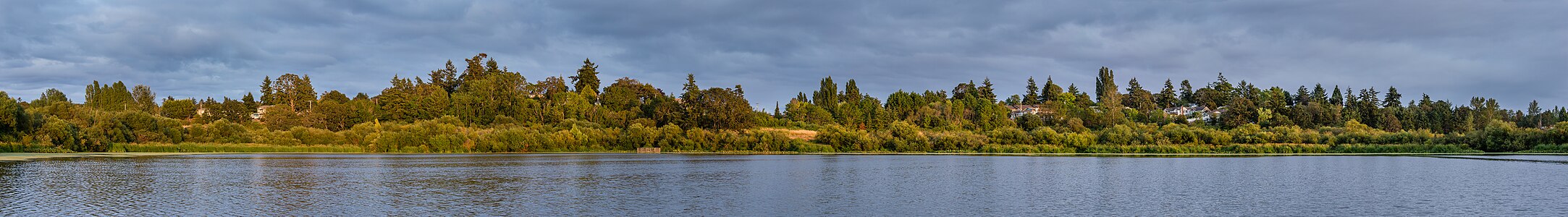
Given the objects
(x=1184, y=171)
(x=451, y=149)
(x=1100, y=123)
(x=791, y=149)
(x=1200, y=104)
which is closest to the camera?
(x=1184, y=171)

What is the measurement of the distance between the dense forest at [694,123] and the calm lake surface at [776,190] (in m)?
35.1

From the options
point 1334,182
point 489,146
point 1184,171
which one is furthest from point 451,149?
point 1334,182

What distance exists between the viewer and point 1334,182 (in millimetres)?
35938

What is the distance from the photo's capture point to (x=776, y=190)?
Result: 3134 centimetres

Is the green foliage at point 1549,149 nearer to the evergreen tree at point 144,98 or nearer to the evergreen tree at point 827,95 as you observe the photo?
the evergreen tree at point 827,95

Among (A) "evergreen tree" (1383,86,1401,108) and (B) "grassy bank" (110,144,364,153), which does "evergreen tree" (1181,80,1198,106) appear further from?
(B) "grassy bank" (110,144,364,153)

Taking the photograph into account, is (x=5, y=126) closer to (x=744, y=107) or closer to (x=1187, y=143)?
(x=744, y=107)

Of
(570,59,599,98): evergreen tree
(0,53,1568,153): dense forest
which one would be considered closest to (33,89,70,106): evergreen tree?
(0,53,1568,153): dense forest

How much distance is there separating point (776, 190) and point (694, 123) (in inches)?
2650

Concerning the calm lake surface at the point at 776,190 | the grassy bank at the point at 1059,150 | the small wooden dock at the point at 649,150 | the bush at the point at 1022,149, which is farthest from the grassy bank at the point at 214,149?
the bush at the point at 1022,149

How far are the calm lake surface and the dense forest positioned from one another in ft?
115

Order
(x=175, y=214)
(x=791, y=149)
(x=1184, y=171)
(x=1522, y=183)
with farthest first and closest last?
(x=791, y=149) → (x=1184, y=171) → (x=1522, y=183) → (x=175, y=214)

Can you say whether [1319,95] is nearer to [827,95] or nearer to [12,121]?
[827,95]

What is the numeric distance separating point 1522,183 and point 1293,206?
14485 millimetres
